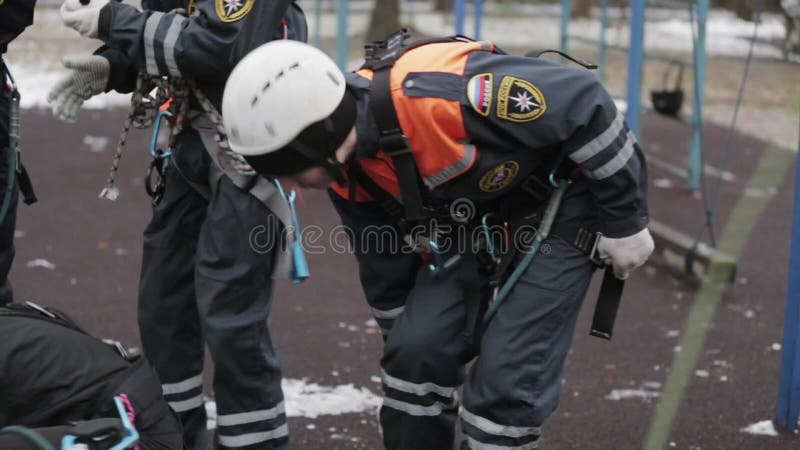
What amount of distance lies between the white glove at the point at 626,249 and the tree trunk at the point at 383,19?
13.2m

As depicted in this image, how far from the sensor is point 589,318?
532 cm

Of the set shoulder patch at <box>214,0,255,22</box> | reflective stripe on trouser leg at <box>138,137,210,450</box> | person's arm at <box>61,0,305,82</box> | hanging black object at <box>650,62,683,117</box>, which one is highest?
shoulder patch at <box>214,0,255,22</box>

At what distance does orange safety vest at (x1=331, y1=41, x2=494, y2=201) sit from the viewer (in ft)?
8.97

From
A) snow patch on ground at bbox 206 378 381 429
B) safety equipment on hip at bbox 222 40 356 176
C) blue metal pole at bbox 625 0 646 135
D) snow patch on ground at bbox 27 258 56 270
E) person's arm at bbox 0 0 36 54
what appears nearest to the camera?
safety equipment on hip at bbox 222 40 356 176

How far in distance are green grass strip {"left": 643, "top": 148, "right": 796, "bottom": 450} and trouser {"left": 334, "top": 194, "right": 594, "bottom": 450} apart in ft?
3.25

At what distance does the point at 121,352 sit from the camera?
113 inches

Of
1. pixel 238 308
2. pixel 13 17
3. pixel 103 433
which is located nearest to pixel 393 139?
pixel 238 308

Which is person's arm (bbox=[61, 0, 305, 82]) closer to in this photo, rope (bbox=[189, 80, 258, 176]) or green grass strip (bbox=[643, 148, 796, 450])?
rope (bbox=[189, 80, 258, 176])

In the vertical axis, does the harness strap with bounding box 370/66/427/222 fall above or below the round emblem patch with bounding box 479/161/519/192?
above

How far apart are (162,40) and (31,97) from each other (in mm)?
8949

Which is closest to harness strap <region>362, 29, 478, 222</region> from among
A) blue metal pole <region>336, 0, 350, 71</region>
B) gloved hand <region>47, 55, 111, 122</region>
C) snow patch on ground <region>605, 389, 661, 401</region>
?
gloved hand <region>47, 55, 111, 122</region>

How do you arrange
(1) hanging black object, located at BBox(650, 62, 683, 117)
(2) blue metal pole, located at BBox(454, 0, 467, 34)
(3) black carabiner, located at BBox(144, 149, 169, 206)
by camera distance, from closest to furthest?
(3) black carabiner, located at BBox(144, 149, 169, 206) < (1) hanging black object, located at BBox(650, 62, 683, 117) < (2) blue metal pole, located at BBox(454, 0, 467, 34)

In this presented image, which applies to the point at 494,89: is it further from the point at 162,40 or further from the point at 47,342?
the point at 47,342

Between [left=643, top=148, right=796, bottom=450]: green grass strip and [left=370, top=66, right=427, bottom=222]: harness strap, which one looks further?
[left=643, top=148, right=796, bottom=450]: green grass strip
